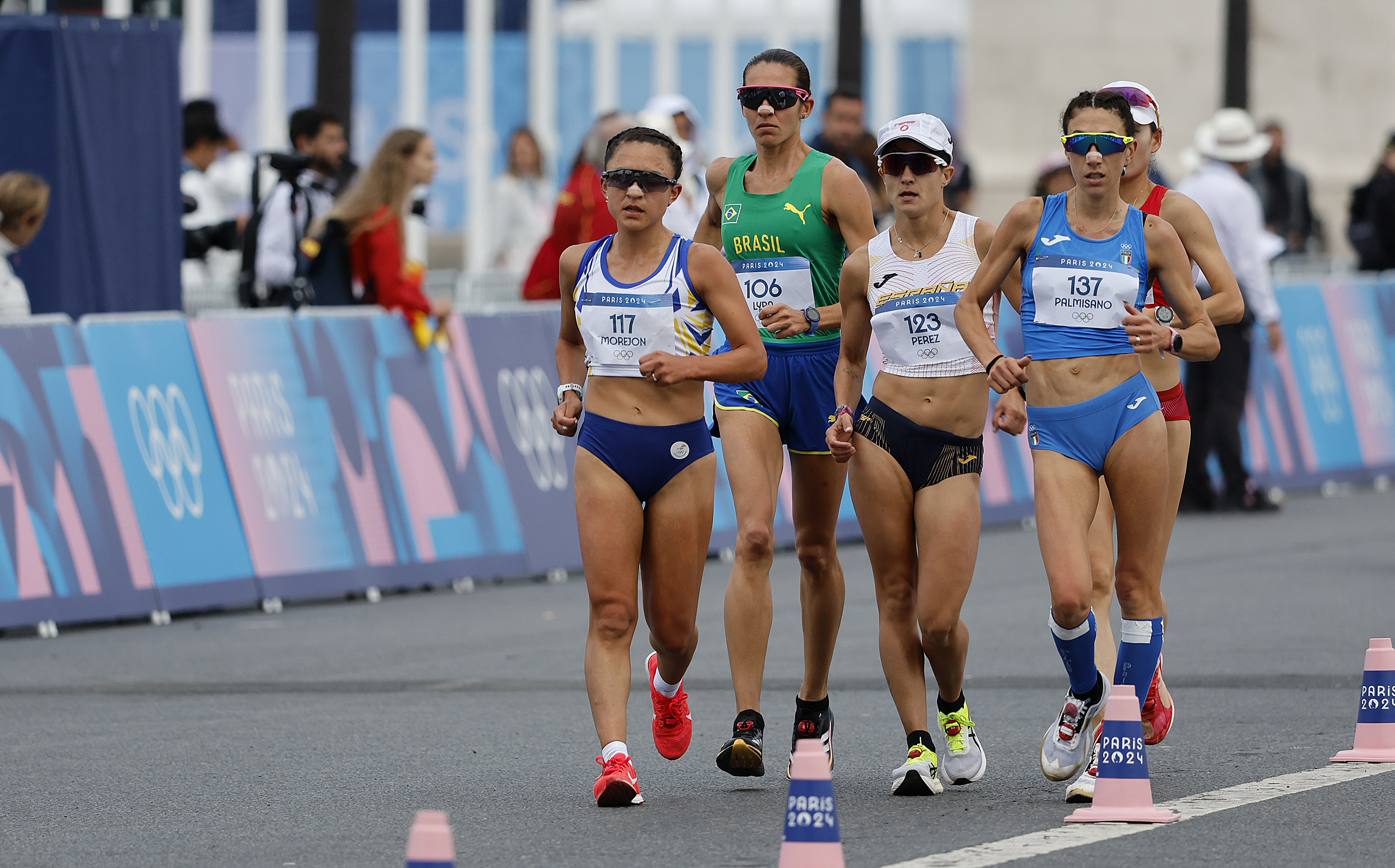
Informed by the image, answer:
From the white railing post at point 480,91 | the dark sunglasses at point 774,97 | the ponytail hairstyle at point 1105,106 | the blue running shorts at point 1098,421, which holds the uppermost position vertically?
the white railing post at point 480,91

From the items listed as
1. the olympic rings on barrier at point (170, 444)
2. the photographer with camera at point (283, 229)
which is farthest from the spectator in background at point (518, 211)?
the olympic rings on barrier at point (170, 444)

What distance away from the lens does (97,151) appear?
13.7 metres

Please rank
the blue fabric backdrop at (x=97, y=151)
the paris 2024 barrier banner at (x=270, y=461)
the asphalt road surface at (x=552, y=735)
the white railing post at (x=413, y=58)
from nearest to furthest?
the asphalt road surface at (x=552, y=735)
the paris 2024 barrier banner at (x=270, y=461)
the blue fabric backdrop at (x=97, y=151)
the white railing post at (x=413, y=58)

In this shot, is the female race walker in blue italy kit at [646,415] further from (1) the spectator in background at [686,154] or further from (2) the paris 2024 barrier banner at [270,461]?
(1) the spectator in background at [686,154]

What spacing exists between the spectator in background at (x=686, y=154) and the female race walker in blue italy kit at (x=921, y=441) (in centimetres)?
557

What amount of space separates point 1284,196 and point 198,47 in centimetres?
1898

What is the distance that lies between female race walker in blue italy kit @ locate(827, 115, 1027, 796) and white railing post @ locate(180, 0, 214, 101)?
29917 mm

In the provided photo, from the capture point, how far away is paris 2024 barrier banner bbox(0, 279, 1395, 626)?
1164 centimetres

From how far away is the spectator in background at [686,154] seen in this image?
13.7m

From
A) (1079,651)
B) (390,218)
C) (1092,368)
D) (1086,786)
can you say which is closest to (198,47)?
(390,218)

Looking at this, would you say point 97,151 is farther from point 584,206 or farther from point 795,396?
point 795,396

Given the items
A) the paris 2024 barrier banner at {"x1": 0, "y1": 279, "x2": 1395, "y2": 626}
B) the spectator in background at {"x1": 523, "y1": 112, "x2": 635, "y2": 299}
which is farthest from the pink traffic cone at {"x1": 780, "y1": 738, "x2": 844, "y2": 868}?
the spectator in background at {"x1": 523, "y1": 112, "x2": 635, "y2": 299}

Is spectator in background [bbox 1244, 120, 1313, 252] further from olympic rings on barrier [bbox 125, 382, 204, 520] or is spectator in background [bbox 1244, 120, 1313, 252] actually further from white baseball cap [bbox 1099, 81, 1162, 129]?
white baseball cap [bbox 1099, 81, 1162, 129]

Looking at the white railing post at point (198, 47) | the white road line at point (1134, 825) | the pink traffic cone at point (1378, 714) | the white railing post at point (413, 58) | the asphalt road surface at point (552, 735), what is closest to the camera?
the white road line at point (1134, 825)
